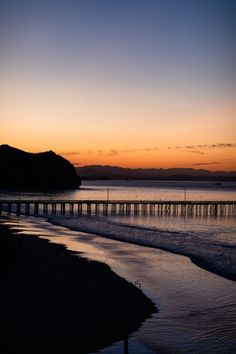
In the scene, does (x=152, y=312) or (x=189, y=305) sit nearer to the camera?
(x=152, y=312)

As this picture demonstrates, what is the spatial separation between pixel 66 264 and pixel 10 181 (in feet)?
598

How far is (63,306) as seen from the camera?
1284 centimetres

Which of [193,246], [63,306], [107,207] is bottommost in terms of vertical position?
[193,246]

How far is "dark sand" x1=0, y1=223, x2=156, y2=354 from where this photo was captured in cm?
1007

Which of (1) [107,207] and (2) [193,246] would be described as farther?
(1) [107,207]

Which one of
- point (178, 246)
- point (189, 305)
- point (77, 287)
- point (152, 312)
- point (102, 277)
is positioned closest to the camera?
point (152, 312)

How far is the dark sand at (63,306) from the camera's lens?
10.1m

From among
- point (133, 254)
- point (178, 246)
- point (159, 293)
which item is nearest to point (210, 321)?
point (159, 293)

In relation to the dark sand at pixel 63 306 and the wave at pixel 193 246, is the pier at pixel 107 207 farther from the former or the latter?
the dark sand at pixel 63 306

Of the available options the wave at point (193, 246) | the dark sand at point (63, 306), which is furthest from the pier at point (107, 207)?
the dark sand at point (63, 306)

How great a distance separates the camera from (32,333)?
10.4m

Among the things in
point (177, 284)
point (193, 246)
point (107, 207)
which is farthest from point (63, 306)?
point (107, 207)

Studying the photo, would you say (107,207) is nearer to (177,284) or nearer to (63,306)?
(177,284)

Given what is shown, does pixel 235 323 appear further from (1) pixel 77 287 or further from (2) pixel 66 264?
(2) pixel 66 264
